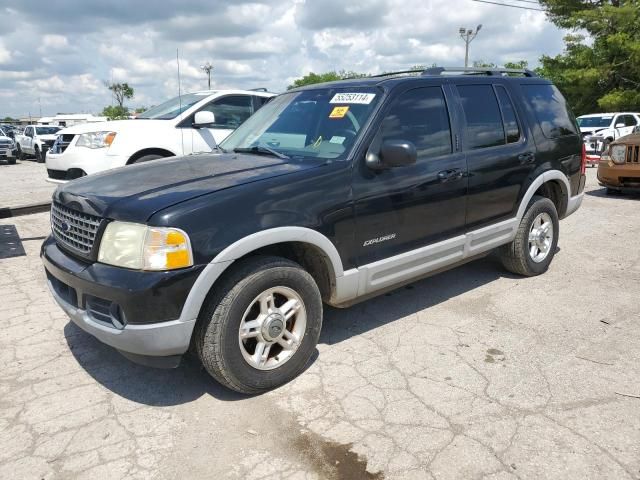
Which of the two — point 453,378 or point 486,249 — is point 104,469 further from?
point 486,249

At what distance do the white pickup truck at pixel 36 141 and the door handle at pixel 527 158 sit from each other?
75.0 feet

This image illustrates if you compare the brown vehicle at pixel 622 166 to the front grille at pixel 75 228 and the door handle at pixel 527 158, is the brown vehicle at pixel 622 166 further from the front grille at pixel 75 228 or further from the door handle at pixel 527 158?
the front grille at pixel 75 228

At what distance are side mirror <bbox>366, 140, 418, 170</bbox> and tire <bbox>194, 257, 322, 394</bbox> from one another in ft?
2.99

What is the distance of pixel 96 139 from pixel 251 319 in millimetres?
5279

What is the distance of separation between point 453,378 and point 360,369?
0.60m

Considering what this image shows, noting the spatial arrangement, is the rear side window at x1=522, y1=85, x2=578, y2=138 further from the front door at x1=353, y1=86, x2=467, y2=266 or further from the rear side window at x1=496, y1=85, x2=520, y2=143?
the front door at x1=353, y1=86, x2=467, y2=266

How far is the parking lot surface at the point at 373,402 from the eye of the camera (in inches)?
103

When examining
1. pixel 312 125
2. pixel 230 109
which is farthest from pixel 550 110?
pixel 230 109

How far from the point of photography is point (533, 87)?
521 centimetres

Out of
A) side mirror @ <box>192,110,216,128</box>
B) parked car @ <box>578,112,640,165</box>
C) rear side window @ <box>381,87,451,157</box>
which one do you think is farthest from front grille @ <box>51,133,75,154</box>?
parked car @ <box>578,112,640,165</box>

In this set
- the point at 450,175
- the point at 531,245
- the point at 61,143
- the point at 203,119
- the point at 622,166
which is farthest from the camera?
the point at 622,166

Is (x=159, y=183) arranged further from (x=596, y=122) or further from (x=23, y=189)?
(x=596, y=122)

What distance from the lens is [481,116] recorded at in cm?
452

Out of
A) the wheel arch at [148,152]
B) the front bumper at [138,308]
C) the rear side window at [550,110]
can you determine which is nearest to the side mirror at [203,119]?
the wheel arch at [148,152]
